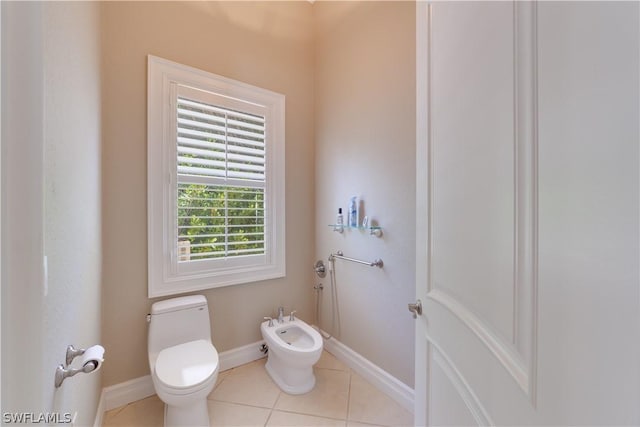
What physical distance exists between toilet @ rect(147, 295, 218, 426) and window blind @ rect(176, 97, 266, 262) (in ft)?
1.19

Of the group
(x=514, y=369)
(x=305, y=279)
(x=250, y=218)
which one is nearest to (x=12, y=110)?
(x=514, y=369)

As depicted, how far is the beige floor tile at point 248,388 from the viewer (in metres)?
1.74

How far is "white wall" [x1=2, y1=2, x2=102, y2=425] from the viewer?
1.73ft

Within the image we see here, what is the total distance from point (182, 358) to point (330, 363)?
112 cm

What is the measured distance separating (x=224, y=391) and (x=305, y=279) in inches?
40.5

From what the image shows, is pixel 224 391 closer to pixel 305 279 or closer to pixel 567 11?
pixel 305 279

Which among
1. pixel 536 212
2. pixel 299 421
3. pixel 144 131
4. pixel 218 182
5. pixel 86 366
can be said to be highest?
pixel 144 131

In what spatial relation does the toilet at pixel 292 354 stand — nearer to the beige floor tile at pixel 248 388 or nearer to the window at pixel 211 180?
the beige floor tile at pixel 248 388

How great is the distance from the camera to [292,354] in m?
1.71

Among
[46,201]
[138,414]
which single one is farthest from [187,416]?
[46,201]

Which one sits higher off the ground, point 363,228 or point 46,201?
point 46,201

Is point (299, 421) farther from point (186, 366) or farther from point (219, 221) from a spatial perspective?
point (219, 221)

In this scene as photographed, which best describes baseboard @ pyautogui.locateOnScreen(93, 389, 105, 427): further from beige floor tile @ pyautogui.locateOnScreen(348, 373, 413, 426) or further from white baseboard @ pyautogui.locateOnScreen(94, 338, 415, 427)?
beige floor tile @ pyautogui.locateOnScreen(348, 373, 413, 426)

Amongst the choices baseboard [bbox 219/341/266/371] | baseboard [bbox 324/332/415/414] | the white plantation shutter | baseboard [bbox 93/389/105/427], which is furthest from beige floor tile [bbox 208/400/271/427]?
the white plantation shutter
